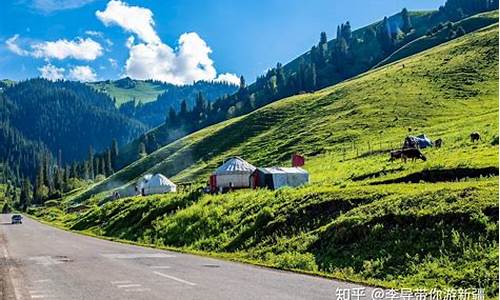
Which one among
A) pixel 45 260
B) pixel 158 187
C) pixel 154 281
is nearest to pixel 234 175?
pixel 158 187

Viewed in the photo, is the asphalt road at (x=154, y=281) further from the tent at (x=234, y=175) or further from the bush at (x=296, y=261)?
the tent at (x=234, y=175)

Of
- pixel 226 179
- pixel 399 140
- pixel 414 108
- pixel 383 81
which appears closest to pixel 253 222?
pixel 226 179

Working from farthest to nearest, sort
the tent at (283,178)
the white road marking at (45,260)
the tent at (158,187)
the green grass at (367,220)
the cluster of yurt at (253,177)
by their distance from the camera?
1. the tent at (158,187)
2. the cluster of yurt at (253,177)
3. the tent at (283,178)
4. the white road marking at (45,260)
5. the green grass at (367,220)

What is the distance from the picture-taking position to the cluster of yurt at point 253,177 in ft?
206

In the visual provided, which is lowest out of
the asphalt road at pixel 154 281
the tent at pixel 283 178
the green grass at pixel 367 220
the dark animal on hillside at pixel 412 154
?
the asphalt road at pixel 154 281

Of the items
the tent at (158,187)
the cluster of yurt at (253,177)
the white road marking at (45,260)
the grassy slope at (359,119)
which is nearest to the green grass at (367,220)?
the grassy slope at (359,119)

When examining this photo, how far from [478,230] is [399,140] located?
216 feet

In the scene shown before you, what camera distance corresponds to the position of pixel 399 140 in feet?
265

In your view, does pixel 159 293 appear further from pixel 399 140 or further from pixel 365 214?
pixel 399 140

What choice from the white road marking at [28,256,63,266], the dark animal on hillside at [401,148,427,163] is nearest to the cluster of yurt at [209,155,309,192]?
the dark animal on hillside at [401,148,427,163]

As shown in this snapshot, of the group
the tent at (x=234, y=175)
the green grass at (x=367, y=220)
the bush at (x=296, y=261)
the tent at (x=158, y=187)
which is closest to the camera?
the green grass at (x=367, y=220)

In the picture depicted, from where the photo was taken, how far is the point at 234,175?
2805 inches

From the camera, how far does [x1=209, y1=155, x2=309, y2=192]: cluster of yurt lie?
6286 cm

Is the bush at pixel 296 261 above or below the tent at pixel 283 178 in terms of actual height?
below
